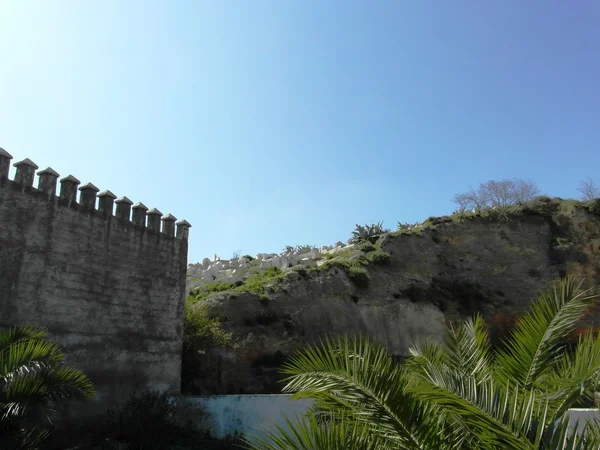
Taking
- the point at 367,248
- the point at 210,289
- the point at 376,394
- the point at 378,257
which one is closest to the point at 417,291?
the point at 378,257

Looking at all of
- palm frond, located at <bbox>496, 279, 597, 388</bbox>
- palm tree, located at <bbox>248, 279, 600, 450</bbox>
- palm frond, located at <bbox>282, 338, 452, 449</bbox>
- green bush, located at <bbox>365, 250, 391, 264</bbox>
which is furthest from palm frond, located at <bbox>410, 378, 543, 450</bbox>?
green bush, located at <bbox>365, 250, 391, 264</bbox>

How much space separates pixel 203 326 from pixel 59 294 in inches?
213

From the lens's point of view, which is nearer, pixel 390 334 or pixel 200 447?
pixel 200 447

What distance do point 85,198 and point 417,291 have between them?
57.4 feet

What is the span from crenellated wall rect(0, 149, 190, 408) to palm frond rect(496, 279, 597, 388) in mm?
9797

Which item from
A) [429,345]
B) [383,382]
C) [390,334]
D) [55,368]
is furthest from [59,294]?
[390,334]

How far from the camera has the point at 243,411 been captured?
13.3m

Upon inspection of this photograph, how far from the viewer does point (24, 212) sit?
1162 cm

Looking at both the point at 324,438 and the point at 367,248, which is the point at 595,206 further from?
the point at 324,438

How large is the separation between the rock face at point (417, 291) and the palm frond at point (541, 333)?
11780 mm

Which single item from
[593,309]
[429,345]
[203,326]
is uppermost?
[593,309]

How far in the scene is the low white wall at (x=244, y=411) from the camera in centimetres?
1298

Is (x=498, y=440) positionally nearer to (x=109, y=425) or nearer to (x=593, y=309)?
(x=109, y=425)

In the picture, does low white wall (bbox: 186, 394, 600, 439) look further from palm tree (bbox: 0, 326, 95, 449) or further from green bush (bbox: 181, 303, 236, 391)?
palm tree (bbox: 0, 326, 95, 449)
